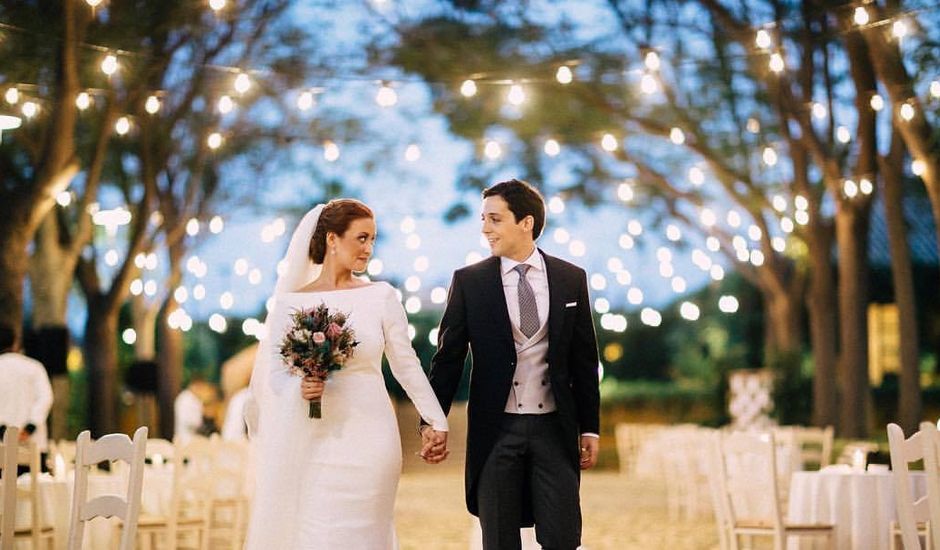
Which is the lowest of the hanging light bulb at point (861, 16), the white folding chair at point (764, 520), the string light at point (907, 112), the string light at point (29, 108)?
the white folding chair at point (764, 520)

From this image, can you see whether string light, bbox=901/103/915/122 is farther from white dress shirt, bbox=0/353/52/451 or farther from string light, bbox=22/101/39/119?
string light, bbox=22/101/39/119

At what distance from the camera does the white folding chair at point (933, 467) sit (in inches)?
227

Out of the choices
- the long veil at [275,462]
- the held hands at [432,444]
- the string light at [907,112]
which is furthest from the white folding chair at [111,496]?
the string light at [907,112]

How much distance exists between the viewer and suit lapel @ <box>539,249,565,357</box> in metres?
5.62

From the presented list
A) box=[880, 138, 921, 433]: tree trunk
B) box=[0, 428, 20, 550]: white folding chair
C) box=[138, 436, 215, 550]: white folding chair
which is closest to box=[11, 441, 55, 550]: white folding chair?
box=[138, 436, 215, 550]: white folding chair

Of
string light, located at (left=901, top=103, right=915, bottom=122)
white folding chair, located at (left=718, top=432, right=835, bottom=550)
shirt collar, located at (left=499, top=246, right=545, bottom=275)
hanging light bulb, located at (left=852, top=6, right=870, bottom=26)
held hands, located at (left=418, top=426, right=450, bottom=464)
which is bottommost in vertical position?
white folding chair, located at (left=718, top=432, right=835, bottom=550)

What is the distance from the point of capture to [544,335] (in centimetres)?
567

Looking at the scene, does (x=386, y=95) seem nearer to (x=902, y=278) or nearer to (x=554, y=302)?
(x=902, y=278)

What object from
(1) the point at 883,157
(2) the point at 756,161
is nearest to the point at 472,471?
(1) the point at 883,157

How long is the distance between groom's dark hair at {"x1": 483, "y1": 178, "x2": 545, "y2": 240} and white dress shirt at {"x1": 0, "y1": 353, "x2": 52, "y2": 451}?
5.48 meters

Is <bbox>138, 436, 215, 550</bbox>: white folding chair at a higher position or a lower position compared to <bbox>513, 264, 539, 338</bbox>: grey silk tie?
lower

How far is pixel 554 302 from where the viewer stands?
18.6 feet

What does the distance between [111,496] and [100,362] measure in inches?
505

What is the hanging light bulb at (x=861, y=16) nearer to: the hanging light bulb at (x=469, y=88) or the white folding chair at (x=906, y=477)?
the hanging light bulb at (x=469, y=88)
